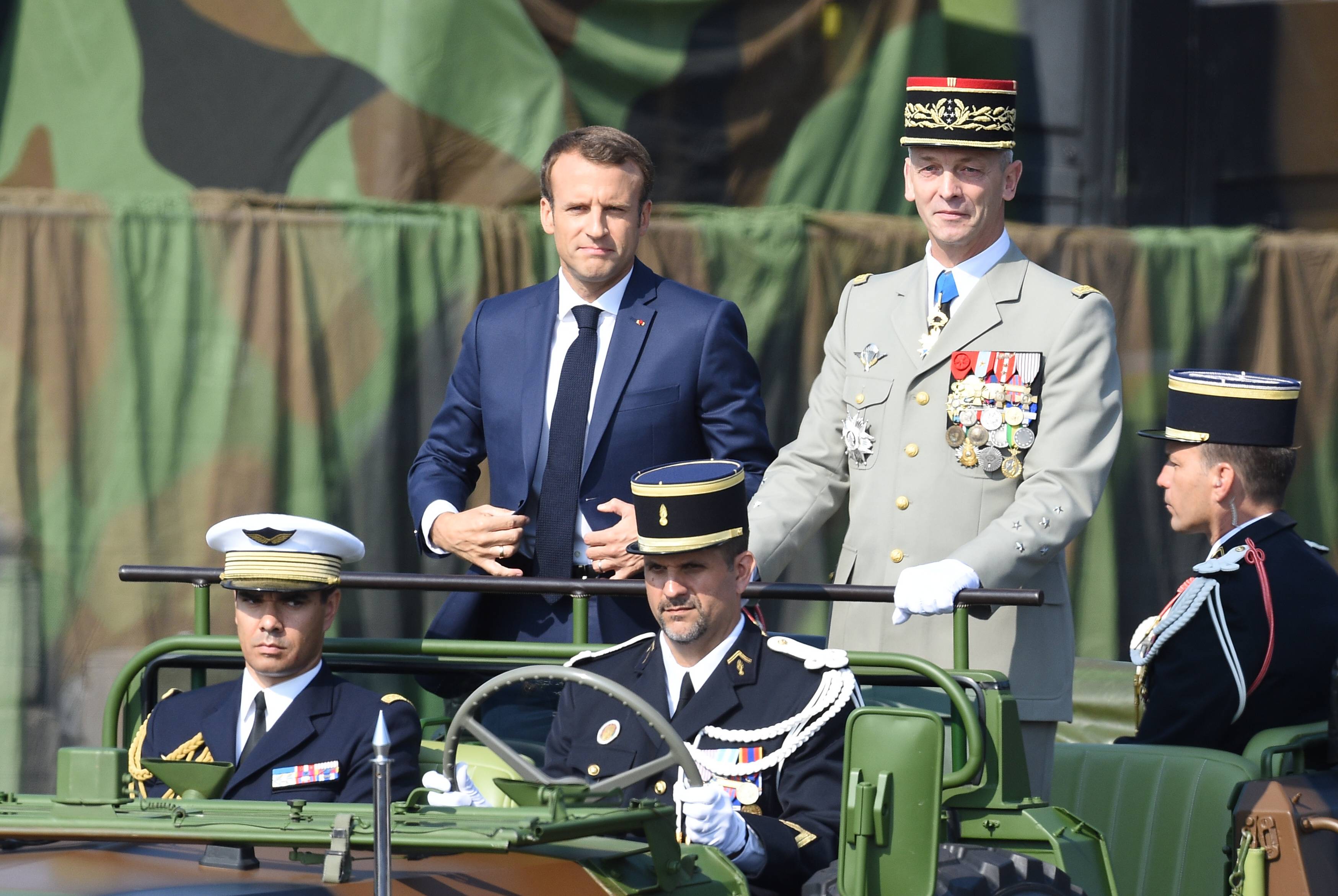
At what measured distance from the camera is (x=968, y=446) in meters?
4.31

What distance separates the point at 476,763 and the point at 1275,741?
1.78m

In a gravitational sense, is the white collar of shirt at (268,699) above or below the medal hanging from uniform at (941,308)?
below

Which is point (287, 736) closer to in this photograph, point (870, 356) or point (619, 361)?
point (619, 361)

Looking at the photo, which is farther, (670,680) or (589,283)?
(589,283)

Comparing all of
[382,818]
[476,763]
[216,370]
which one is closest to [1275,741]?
[476,763]

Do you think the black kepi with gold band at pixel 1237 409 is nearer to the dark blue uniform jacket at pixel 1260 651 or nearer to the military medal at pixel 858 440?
the dark blue uniform jacket at pixel 1260 651

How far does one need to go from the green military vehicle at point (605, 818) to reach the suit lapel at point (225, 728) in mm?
185

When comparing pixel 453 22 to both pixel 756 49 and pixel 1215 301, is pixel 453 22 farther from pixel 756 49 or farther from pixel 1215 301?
pixel 1215 301

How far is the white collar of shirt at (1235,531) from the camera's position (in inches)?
179

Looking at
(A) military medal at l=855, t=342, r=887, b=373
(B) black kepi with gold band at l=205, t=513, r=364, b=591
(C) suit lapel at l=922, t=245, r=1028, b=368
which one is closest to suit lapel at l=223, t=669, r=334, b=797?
(B) black kepi with gold band at l=205, t=513, r=364, b=591

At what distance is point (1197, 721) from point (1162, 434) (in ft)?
2.24

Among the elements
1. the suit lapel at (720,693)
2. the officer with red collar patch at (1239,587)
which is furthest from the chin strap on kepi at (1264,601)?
the suit lapel at (720,693)

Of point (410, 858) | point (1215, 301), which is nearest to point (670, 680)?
point (410, 858)

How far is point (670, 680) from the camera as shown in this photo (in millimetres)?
3777
